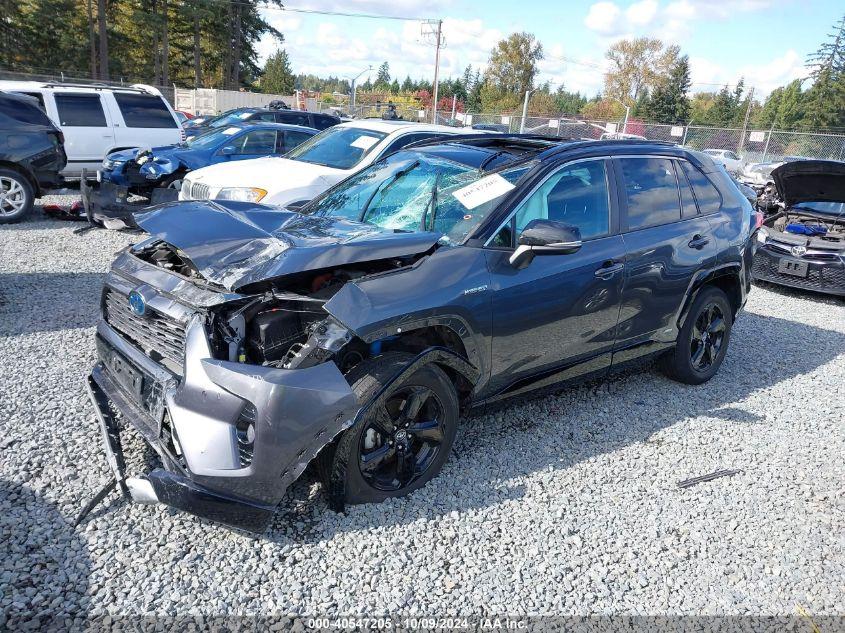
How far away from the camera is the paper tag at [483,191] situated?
12.0 ft

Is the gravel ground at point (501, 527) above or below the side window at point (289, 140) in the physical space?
below

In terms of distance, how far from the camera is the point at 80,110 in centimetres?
1176

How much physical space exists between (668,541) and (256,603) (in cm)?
203

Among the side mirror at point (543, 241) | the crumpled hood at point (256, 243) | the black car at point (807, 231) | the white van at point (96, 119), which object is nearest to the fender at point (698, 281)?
the side mirror at point (543, 241)

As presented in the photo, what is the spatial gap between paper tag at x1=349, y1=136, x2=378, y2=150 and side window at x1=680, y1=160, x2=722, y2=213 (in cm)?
446

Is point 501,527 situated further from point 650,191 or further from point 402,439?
point 650,191

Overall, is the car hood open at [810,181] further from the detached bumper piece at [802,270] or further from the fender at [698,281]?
the fender at [698,281]

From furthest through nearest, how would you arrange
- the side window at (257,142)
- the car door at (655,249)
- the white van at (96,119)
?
the white van at (96,119) → the side window at (257,142) → the car door at (655,249)

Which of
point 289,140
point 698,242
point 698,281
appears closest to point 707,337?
point 698,281

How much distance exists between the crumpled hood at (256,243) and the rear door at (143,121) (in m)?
9.75

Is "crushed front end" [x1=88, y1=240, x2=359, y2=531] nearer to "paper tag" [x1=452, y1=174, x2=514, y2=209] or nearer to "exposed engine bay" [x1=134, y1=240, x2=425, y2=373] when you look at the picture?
"exposed engine bay" [x1=134, y1=240, x2=425, y2=373]

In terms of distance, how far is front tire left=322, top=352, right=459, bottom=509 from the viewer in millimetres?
2920

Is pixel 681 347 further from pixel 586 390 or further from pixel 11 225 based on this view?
pixel 11 225

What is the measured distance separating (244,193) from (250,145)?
345cm
